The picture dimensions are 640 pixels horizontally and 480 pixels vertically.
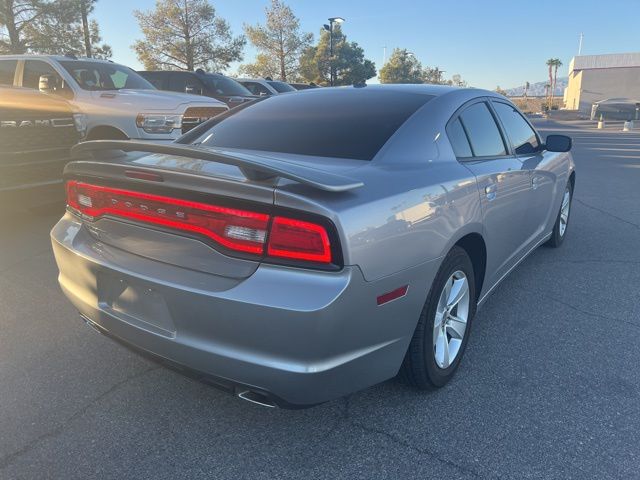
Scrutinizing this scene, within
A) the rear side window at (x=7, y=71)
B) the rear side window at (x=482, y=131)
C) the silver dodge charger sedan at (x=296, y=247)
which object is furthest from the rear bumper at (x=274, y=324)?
the rear side window at (x=7, y=71)

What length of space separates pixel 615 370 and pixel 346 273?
1942mm

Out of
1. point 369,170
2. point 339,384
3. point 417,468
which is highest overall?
point 369,170

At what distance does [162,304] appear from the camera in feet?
6.79

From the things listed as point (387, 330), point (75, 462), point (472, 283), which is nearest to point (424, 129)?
point (472, 283)

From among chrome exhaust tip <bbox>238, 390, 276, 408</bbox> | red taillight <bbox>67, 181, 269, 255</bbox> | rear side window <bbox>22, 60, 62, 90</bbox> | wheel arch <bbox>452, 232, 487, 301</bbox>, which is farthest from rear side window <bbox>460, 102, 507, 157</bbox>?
rear side window <bbox>22, 60, 62, 90</bbox>

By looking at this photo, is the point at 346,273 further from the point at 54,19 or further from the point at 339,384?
the point at 54,19

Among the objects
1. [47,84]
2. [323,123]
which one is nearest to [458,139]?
[323,123]

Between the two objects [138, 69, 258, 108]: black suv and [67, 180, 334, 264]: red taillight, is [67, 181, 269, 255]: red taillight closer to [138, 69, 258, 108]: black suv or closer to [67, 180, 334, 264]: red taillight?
[67, 180, 334, 264]: red taillight

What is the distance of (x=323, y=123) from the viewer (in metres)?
2.92

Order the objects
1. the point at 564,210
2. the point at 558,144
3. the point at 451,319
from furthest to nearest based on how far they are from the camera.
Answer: the point at 564,210
the point at 558,144
the point at 451,319

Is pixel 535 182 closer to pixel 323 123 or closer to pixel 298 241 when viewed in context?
pixel 323 123

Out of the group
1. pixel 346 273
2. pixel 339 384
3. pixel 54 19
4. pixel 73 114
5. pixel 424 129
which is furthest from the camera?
pixel 54 19

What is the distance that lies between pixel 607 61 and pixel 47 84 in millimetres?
74083

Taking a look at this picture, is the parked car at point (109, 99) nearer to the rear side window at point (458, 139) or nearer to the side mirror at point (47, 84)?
the side mirror at point (47, 84)
